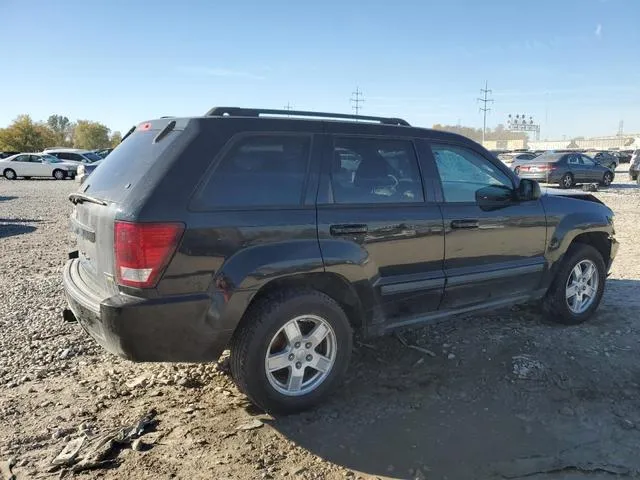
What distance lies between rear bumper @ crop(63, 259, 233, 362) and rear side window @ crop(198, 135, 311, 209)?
60 centimetres

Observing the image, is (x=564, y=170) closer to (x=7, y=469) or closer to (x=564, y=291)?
(x=564, y=291)

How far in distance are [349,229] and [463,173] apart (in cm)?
140

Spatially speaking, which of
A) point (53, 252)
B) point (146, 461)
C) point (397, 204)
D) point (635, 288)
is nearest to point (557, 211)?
point (397, 204)

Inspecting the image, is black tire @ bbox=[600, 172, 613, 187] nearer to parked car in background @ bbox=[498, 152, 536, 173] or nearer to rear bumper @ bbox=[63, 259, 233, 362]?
parked car in background @ bbox=[498, 152, 536, 173]

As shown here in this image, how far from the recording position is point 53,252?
902 centimetres

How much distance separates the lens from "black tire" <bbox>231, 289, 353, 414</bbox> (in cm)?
331

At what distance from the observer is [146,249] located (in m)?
2.99

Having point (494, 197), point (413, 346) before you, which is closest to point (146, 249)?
point (413, 346)

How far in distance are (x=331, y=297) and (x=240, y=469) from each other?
1240 millimetres

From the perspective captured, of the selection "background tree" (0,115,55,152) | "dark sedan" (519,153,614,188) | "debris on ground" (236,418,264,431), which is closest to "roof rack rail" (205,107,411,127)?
"debris on ground" (236,418,264,431)

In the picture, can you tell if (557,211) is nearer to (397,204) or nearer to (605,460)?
(397,204)

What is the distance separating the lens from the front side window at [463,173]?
427cm

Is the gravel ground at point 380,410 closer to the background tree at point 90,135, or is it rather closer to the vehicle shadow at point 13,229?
the vehicle shadow at point 13,229

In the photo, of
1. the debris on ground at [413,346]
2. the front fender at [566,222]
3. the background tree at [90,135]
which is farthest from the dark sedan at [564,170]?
the background tree at [90,135]
